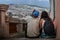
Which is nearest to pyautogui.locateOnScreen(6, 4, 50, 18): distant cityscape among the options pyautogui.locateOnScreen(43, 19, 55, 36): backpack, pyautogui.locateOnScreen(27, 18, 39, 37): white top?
pyautogui.locateOnScreen(27, 18, 39, 37): white top

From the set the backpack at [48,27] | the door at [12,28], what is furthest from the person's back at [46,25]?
the door at [12,28]

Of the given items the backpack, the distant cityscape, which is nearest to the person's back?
the backpack

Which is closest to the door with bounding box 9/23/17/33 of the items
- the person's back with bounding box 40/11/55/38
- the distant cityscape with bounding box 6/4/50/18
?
the distant cityscape with bounding box 6/4/50/18

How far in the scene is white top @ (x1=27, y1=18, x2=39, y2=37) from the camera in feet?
8.10

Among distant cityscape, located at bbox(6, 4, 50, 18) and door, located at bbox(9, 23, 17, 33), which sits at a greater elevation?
distant cityscape, located at bbox(6, 4, 50, 18)

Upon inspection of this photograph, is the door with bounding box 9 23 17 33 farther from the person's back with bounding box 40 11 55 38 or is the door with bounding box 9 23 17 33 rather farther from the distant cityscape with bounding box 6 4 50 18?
the person's back with bounding box 40 11 55 38

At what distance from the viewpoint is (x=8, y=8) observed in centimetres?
245

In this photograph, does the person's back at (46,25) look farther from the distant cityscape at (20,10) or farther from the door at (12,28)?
the door at (12,28)

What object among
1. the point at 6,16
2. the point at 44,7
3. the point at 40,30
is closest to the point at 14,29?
→ the point at 6,16

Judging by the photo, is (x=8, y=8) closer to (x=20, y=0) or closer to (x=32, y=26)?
(x=20, y=0)

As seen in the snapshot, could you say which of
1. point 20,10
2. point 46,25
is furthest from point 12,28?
point 46,25

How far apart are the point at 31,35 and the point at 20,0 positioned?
0.54 metres

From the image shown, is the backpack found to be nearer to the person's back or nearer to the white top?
the person's back

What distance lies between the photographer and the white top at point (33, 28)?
2470 millimetres
